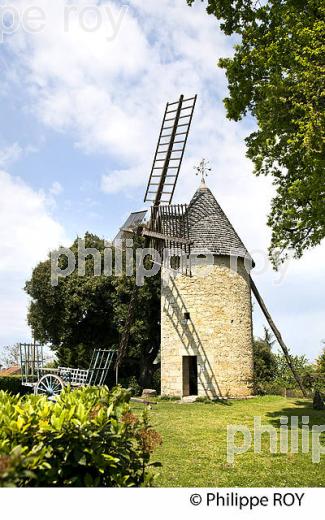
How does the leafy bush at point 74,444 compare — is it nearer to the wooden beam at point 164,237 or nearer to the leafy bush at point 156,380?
the wooden beam at point 164,237

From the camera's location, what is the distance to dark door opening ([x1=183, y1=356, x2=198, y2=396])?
19.0 m

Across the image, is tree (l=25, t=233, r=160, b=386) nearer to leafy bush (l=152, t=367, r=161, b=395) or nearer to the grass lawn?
leafy bush (l=152, t=367, r=161, b=395)

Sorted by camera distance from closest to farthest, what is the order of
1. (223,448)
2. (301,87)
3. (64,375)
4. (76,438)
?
(76,438)
(223,448)
(301,87)
(64,375)

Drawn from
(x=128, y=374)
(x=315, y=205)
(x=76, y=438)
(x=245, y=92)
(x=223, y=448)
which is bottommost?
(x=128, y=374)

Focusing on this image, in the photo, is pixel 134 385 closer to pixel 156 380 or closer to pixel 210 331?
pixel 156 380

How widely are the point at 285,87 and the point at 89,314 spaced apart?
15340 mm

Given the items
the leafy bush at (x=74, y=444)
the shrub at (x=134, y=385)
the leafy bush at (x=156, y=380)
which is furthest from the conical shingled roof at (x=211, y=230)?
the leafy bush at (x=74, y=444)

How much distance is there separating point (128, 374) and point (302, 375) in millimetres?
8661

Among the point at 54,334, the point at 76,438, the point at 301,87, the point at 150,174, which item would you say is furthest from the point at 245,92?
the point at 54,334

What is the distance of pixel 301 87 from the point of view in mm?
9789

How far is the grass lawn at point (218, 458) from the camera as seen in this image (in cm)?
669

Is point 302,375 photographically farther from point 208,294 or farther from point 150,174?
point 150,174

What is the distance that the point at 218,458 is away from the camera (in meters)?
8.12

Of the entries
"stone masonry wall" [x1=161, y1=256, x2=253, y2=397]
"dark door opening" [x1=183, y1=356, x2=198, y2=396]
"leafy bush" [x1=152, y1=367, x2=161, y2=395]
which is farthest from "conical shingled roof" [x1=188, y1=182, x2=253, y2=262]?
"leafy bush" [x1=152, y1=367, x2=161, y2=395]
